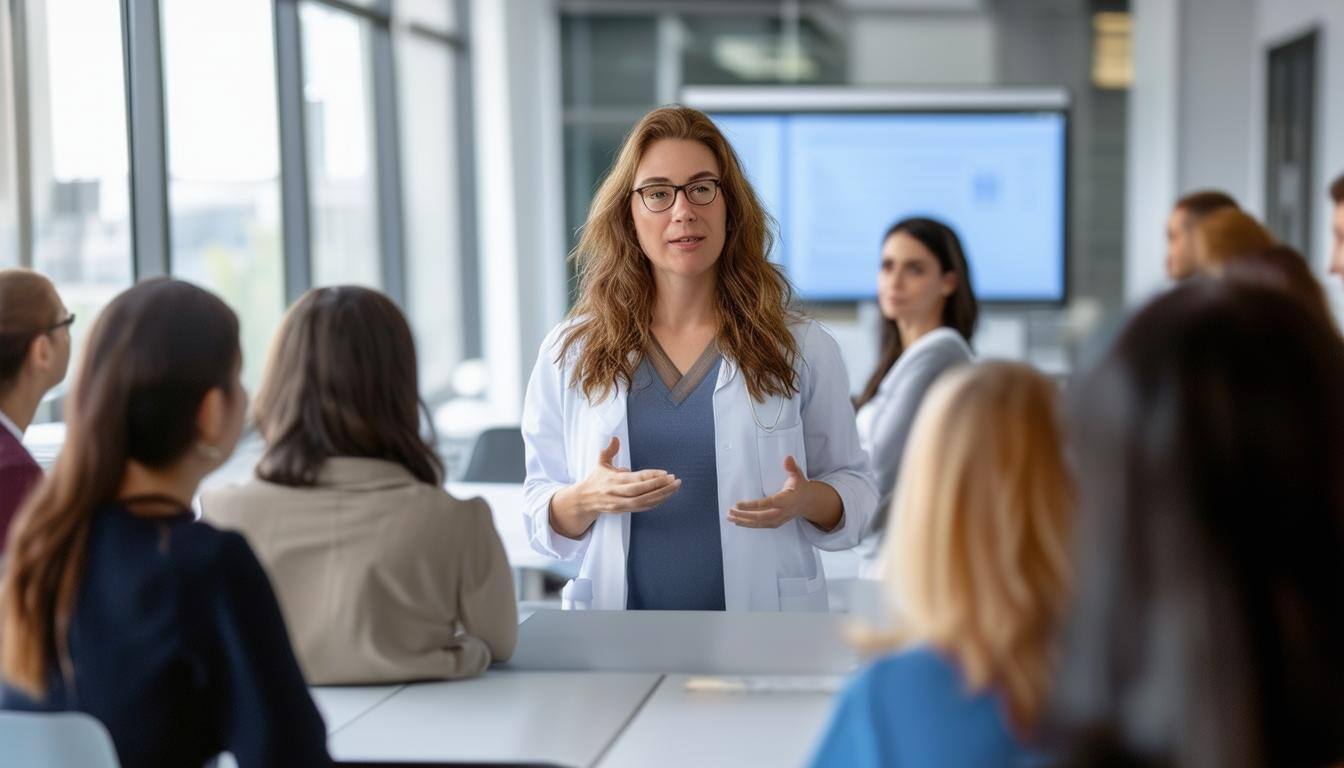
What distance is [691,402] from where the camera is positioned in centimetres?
234

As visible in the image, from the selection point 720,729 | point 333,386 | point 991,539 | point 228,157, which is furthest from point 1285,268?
point 228,157

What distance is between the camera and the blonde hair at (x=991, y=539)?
1063mm

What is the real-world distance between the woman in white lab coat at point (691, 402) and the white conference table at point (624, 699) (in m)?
0.11

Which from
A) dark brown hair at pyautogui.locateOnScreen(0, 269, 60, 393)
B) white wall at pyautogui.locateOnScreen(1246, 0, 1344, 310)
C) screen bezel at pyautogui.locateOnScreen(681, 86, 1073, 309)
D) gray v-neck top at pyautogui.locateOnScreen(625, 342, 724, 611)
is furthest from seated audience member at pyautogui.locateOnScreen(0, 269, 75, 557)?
screen bezel at pyautogui.locateOnScreen(681, 86, 1073, 309)

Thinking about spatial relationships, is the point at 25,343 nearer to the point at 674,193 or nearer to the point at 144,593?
the point at 144,593

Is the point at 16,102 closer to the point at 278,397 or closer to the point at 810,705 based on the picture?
the point at 278,397

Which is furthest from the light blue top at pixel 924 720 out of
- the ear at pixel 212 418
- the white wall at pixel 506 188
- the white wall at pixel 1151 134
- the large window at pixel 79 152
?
the white wall at pixel 1151 134

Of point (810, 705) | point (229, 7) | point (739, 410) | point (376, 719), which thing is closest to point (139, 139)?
point (229, 7)

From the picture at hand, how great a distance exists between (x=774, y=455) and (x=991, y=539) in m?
1.26

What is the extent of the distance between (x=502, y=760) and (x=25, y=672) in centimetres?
52

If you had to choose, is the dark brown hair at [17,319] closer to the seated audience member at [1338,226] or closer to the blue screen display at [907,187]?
the seated audience member at [1338,226]

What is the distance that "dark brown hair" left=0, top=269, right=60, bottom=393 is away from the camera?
2146mm

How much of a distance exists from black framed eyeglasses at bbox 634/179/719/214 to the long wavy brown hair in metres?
0.04

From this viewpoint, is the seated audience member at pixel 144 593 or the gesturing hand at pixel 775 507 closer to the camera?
the seated audience member at pixel 144 593
